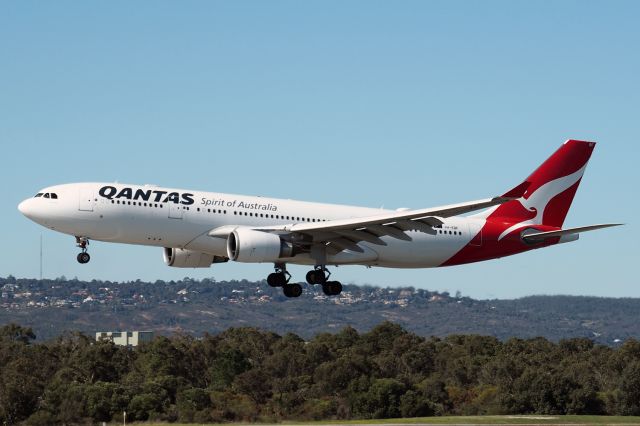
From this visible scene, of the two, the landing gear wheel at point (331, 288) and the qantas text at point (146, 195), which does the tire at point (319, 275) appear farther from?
the qantas text at point (146, 195)

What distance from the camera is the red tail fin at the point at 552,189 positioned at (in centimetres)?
6108

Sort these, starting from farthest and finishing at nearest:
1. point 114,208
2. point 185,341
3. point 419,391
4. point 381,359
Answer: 1. point 185,341
2. point 381,359
3. point 419,391
4. point 114,208

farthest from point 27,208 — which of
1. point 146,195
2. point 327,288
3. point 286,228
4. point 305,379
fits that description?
point 305,379

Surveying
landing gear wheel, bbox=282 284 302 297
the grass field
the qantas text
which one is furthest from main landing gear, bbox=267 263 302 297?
the grass field

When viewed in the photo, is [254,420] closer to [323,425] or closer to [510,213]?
[323,425]

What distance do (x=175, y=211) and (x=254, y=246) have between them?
165 inches

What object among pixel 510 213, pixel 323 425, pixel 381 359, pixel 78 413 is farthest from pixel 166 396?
pixel 510 213

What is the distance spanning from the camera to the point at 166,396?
94688 millimetres

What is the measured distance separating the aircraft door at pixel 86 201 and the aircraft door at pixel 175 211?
12.1ft

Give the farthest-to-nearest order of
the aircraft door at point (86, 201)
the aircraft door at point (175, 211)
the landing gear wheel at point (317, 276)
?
the landing gear wheel at point (317, 276), the aircraft door at point (175, 211), the aircraft door at point (86, 201)

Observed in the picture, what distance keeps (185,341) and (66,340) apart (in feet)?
51.6

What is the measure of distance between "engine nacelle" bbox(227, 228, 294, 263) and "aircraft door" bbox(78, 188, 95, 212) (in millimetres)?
6803

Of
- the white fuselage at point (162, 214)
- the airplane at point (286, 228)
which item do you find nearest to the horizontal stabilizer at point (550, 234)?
the airplane at point (286, 228)

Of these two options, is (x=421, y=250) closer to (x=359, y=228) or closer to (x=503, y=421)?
(x=359, y=228)
